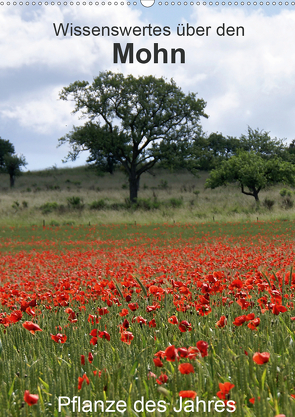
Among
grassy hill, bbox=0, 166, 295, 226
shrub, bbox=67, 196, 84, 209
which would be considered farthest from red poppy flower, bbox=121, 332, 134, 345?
shrub, bbox=67, 196, 84, 209

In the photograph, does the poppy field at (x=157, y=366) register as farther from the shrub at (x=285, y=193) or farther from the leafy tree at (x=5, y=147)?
the leafy tree at (x=5, y=147)

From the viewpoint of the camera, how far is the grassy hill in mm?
29875

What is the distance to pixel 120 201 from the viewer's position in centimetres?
4288

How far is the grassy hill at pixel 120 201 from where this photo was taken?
29.9 meters

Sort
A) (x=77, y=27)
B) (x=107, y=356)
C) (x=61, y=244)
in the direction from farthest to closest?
1. (x=61, y=244)
2. (x=77, y=27)
3. (x=107, y=356)

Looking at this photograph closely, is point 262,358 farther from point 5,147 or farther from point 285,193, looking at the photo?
point 5,147

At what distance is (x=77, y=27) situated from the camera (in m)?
5.59

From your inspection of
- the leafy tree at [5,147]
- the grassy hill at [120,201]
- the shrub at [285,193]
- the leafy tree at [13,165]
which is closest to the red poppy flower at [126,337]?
the grassy hill at [120,201]

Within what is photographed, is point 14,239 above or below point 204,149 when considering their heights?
below

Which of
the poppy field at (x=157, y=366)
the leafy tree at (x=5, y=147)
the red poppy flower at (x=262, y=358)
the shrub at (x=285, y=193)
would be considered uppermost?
the leafy tree at (x=5, y=147)

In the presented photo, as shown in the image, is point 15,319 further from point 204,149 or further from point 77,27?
point 204,149

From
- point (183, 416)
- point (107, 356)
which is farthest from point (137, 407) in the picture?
point (107, 356)

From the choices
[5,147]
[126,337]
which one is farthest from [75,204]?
[5,147]

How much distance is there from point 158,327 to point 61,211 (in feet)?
107
